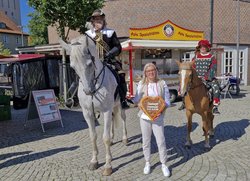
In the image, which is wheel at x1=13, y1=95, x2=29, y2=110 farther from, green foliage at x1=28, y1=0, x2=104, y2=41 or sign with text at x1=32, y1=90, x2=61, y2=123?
sign with text at x1=32, y1=90, x2=61, y2=123

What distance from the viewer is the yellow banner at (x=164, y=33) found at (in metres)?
11.3

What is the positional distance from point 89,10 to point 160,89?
772cm

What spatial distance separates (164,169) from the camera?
430cm

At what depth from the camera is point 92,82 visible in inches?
162

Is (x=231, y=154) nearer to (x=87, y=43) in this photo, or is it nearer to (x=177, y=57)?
(x=87, y=43)

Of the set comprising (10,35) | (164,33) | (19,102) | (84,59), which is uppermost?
(10,35)

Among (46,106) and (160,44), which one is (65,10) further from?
(46,106)

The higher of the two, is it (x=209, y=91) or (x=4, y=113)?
(x=209, y=91)

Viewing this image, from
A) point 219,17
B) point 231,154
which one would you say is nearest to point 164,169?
point 231,154

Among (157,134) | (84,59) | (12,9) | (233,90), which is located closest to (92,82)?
(84,59)

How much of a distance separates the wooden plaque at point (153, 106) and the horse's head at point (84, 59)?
928mm

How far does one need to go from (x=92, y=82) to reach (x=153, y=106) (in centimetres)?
105

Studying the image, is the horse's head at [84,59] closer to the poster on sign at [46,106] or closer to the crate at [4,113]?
the poster on sign at [46,106]

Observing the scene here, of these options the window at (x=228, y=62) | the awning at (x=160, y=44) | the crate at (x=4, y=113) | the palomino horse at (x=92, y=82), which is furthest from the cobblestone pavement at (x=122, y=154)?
the window at (x=228, y=62)
